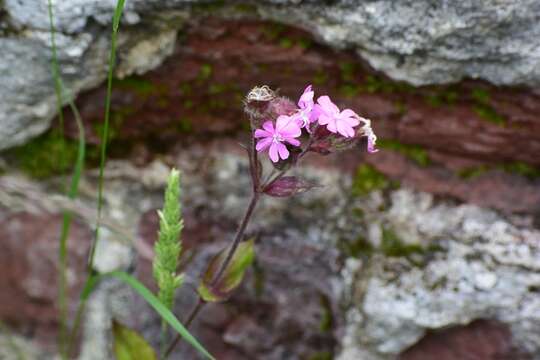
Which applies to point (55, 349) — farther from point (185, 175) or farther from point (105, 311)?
point (185, 175)

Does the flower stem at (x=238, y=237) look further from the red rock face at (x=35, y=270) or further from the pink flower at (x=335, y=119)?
the red rock face at (x=35, y=270)

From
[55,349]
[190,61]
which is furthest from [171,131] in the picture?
[55,349]

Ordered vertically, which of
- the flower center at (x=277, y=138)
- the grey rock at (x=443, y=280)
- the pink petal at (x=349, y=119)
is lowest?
the grey rock at (x=443, y=280)

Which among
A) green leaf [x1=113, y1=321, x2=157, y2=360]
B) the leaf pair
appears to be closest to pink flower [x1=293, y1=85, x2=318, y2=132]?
the leaf pair

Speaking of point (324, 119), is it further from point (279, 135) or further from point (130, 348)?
point (130, 348)

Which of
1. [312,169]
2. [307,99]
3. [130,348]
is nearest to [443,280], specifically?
[312,169]

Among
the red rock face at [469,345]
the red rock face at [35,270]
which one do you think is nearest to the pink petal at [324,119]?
the red rock face at [469,345]
